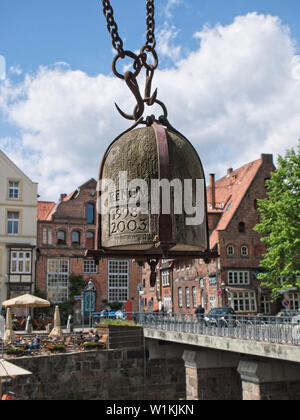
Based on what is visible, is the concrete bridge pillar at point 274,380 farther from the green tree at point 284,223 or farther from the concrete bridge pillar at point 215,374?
the green tree at point 284,223

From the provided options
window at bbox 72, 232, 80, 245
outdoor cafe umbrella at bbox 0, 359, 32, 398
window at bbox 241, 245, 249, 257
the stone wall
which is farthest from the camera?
window at bbox 72, 232, 80, 245

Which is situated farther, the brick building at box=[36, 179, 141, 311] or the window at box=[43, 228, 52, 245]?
the window at box=[43, 228, 52, 245]

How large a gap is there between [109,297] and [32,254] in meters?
8.06

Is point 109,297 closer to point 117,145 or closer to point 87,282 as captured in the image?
point 87,282

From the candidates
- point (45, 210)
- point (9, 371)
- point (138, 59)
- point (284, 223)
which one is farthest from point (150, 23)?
point (45, 210)

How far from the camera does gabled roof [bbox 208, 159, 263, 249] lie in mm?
40438

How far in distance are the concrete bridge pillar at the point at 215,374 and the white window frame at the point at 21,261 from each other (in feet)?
66.0

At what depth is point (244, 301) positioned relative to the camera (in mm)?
37688

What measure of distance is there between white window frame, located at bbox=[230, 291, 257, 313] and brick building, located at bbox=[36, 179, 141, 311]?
351 inches

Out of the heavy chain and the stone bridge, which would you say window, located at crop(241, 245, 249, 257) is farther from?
the heavy chain

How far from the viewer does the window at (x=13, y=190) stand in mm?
41531

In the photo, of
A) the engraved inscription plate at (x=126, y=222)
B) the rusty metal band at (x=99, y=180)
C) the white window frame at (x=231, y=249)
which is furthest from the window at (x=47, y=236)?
the engraved inscription plate at (x=126, y=222)

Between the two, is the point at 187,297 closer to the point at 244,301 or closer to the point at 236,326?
the point at 244,301

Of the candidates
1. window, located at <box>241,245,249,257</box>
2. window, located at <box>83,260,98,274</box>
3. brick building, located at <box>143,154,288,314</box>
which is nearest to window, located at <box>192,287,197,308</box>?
brick building, located at <box>143,154,288,314</box>
